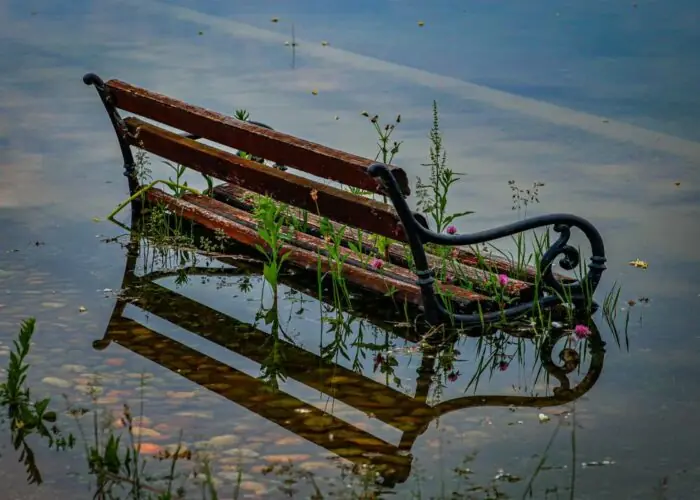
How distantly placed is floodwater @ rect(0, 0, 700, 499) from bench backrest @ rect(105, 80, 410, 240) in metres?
0.63

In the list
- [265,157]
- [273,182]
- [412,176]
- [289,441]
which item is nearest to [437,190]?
[273,182]

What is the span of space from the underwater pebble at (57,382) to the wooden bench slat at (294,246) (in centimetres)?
152

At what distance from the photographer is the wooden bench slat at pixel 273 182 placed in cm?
700

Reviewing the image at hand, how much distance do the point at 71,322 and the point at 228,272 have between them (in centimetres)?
133

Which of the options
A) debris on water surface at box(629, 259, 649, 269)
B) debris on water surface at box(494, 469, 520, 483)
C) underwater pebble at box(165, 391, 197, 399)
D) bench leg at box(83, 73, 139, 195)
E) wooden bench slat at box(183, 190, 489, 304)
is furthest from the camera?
bench leg at box(83, 73, 139, 195)

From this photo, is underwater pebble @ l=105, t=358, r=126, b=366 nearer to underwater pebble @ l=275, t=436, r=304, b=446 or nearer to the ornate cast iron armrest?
underwater pebble @ l=275, t=436, r=304, b=446

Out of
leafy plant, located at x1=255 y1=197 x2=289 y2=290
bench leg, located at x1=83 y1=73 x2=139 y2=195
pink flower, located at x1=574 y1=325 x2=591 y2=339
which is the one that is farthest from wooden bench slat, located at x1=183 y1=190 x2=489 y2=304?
pink flower, located at x1=574 y1=325 x2=591 y2=339

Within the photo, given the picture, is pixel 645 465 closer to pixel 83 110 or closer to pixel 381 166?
pixel 381 166

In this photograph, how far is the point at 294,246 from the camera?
26.8 feet

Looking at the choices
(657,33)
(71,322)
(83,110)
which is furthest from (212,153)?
(657,33)

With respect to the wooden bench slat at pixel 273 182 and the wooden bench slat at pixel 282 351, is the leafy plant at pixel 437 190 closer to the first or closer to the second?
the wooden bench slat at pixel 273 182

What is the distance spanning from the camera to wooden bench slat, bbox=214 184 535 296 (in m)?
7.32

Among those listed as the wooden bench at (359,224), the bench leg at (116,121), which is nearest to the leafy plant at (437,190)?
the wooden bench at (359,224)

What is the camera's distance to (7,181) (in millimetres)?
10562
